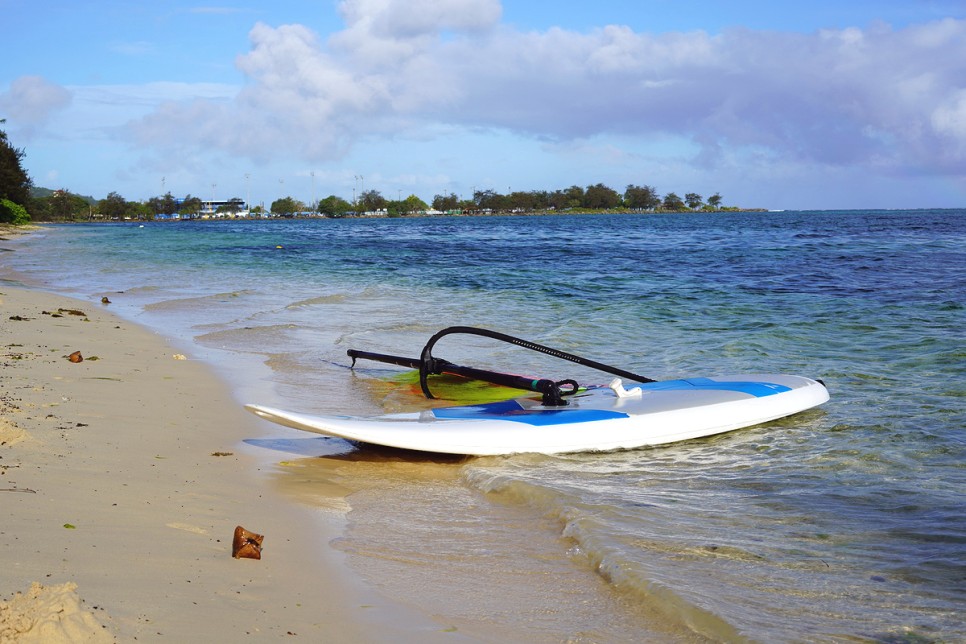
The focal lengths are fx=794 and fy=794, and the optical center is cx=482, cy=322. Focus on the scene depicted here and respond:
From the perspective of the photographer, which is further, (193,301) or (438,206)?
(438,206)

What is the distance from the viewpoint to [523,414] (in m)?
5.18

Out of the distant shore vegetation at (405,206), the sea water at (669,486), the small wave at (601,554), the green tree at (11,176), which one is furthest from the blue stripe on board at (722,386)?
the distant shore vegetation at (405,206)

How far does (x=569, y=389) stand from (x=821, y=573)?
296 cm

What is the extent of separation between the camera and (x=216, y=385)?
A: 6406 mm

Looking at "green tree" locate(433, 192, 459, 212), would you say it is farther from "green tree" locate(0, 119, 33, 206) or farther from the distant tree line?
"green tree" locate(0, 119, 33, 206)

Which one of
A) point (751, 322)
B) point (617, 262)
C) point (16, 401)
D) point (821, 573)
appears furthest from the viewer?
point (617, 262)

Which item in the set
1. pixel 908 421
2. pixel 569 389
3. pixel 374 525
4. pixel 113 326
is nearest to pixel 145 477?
pixel 374 525

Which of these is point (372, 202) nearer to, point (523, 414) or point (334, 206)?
point (334, 206)

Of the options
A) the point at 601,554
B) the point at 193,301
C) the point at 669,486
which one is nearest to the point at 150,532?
the point at 601,554

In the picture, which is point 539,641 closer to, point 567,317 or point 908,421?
point 908,421

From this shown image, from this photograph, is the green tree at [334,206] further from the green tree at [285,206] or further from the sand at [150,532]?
the sand at [150,532]

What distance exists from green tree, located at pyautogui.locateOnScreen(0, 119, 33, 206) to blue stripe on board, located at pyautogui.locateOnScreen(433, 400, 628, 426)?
158 feet

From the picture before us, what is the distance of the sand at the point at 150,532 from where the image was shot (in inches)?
88.4

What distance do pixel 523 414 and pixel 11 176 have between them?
49.9 m
